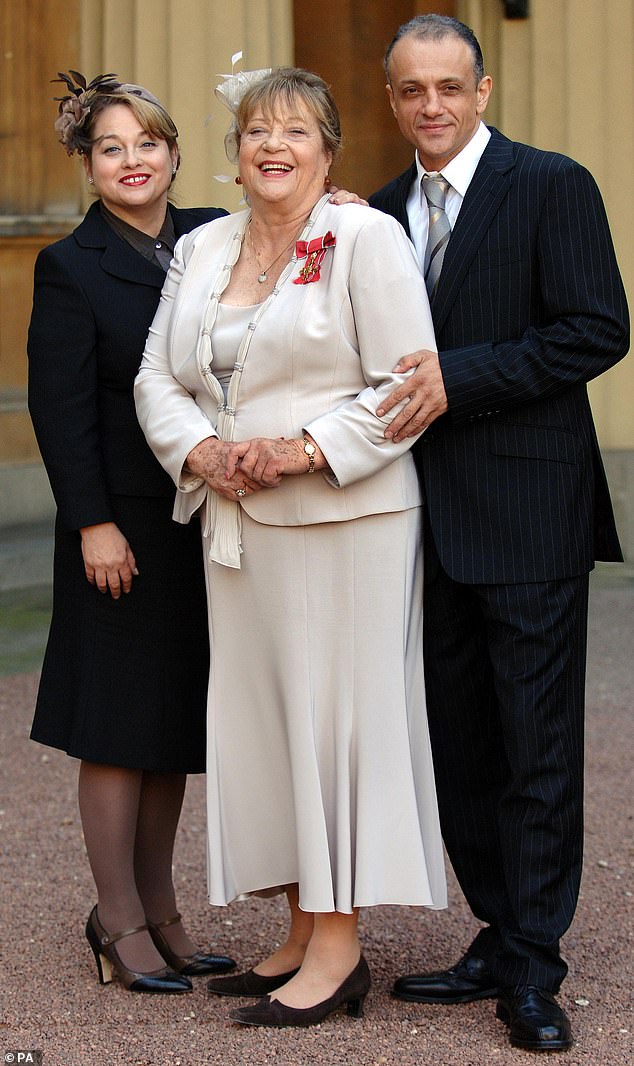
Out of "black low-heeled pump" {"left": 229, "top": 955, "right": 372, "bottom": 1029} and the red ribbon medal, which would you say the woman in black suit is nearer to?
"black low-heeled pump" {"left": 229, "top": 955, "right": 372, "bottom": 1029}

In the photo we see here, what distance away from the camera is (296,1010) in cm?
327

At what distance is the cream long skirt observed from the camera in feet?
10.4

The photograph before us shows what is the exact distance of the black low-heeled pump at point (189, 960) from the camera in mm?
3648

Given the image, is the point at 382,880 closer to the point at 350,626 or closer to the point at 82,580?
the point at 350,626

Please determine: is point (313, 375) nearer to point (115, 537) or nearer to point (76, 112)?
point (115, 537)

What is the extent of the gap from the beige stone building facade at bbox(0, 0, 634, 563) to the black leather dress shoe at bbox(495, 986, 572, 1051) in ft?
19.2

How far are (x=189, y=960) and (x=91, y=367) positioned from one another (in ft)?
4.81

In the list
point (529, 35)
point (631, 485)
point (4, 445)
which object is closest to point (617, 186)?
point (529, 35)

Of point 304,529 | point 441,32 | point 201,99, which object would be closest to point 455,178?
point 441,32

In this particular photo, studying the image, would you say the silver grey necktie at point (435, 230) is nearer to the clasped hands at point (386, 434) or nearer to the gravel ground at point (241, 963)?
the clasped hands at point (386, 434)

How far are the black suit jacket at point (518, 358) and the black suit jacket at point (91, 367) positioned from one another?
28.4 inches

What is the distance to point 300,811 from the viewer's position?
10.5ft

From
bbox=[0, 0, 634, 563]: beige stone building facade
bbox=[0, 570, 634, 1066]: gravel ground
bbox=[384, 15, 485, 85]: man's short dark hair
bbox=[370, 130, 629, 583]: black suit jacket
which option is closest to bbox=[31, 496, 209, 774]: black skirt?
bbox=[0, 570, 634, 1066]: gravel ground

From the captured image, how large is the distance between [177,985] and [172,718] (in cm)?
62
